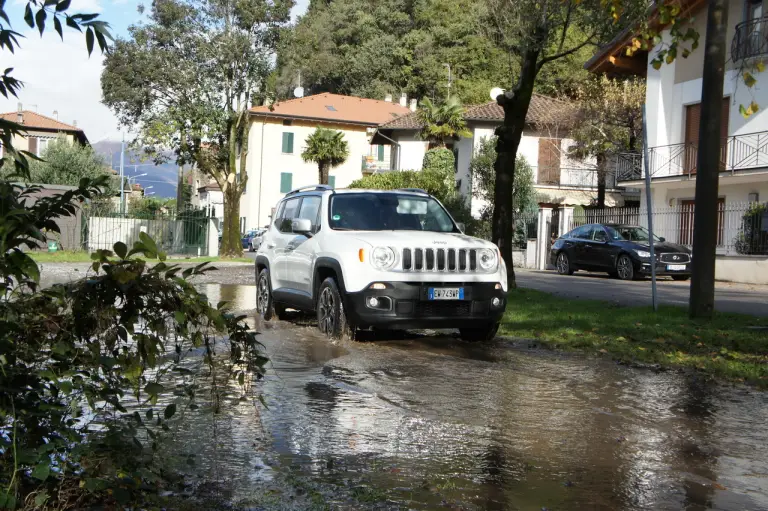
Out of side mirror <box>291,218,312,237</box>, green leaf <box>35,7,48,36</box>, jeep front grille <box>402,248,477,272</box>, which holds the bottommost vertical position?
jeep front grille <box>402,248,477,272</box>

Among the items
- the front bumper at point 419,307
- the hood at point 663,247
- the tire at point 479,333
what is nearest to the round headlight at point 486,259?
the front bumper at point 419,307

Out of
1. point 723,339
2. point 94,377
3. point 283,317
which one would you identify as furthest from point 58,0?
point 283,317

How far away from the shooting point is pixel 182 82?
125 feet

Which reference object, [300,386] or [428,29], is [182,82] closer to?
[300,386]

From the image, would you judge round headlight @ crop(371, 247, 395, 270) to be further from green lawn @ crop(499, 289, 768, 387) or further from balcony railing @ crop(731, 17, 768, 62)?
balcony railing @ crop(731, 17, 768, 62)

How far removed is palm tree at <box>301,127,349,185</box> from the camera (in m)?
70.4

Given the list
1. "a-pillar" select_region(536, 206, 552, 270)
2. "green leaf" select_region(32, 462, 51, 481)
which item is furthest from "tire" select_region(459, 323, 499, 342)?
"a-pillar" select_region(536, 206, 552, 270)

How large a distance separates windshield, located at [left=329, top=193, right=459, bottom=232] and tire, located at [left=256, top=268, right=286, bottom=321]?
2.23 m

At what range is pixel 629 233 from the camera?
27.9m

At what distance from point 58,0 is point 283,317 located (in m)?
10.6

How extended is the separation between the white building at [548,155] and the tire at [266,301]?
36.6 meters

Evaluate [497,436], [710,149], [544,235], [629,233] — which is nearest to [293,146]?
[544,235]

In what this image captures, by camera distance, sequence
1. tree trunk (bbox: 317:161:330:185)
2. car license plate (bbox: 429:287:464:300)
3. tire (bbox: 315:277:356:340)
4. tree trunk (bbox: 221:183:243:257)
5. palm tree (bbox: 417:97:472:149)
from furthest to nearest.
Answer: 1. tree trunk (bbox: 317:161:330:185)
2. palm tree (bbox: 417:97:472:149)
3. tree trunk (bbox: 221:183:243:257)
4. tire (bbox: 315:277:356:340)
5. car license plate (bbox: 429:287:464:300)

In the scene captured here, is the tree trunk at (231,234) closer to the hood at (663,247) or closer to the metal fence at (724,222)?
the metal fence at (724,222)
